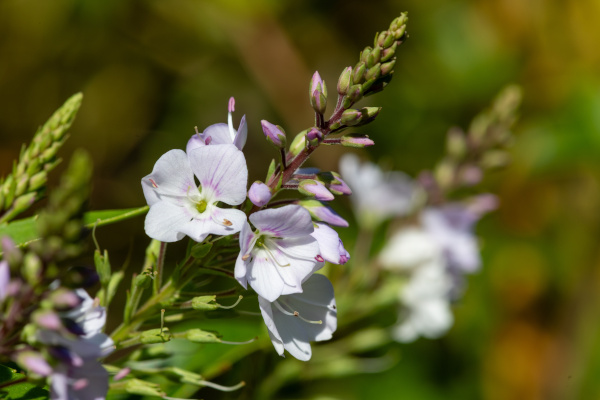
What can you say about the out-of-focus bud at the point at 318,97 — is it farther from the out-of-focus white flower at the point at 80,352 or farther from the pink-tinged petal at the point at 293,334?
the out-of-focus white flower at the point at 80,352

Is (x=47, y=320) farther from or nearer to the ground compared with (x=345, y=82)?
nearer to the ground

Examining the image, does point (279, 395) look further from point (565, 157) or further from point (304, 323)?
point (565, 157)

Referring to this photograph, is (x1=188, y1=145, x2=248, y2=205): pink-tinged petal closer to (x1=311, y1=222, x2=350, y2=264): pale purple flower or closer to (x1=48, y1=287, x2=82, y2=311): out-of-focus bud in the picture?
(x1=311, y1=222, x2=350, y2=264): pale purple flower

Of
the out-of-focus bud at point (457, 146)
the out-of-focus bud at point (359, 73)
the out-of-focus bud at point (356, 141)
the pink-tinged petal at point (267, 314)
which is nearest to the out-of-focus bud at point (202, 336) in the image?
the pink-tinged petal at point (267, 314)

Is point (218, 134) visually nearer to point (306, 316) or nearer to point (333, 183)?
point (333, 183)

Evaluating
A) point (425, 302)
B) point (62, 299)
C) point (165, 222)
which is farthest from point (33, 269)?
point (425, 302)
